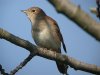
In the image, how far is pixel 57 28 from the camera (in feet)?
20.5

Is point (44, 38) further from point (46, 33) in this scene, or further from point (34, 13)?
point (34, 13)

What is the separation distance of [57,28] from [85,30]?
4.92m

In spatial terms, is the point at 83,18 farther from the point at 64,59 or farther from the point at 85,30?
the point at 64,59

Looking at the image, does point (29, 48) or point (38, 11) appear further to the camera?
point (38, 11)

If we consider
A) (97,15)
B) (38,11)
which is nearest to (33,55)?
(97,15)

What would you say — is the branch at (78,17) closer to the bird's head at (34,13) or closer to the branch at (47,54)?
the branch at (47,54)

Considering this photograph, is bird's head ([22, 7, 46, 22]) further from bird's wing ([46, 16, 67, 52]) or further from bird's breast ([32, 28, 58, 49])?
bird's breast ([32, 28, 58, 49])

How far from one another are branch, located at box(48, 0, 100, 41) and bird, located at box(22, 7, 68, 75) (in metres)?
4.28

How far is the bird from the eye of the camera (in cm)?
588

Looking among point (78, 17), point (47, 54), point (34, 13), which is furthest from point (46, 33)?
point (78, 17)

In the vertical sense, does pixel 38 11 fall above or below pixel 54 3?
below

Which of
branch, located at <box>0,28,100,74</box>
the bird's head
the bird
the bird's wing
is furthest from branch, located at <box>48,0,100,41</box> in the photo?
the bird's head

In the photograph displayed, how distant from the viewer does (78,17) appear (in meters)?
1.35

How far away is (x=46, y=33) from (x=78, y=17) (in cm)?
453
